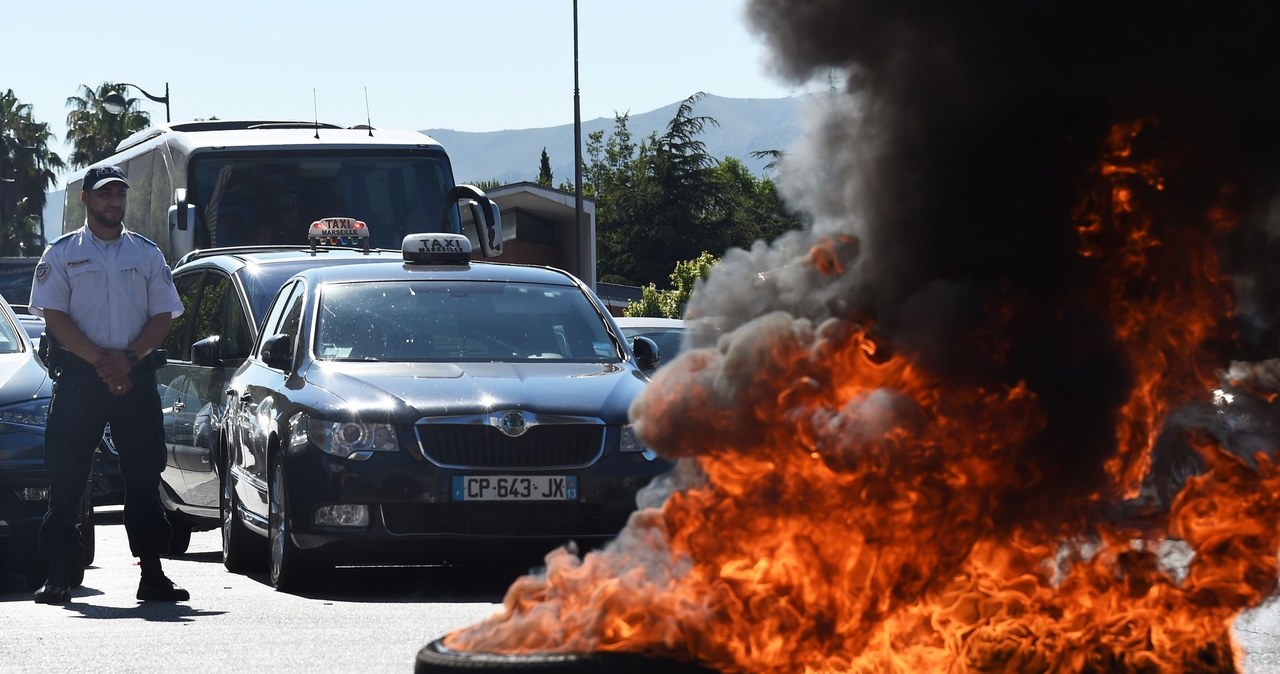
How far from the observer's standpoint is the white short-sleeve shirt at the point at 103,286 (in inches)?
376

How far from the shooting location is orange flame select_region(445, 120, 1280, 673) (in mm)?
5602

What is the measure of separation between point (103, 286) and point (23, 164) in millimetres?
85710

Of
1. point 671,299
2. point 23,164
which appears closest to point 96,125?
point 23,164

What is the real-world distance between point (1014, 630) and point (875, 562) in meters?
0.45

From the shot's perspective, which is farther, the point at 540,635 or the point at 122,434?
the point at 122,434

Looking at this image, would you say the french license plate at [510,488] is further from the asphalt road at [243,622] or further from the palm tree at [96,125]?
the palm tree at [96,125]

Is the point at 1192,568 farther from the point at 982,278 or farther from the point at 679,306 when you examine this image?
the point at 679,306

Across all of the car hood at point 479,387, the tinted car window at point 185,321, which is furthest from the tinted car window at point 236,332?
the car hood at point 479,387

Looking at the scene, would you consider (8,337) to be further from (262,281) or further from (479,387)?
(479,387)

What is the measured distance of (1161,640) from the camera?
19.6 feet

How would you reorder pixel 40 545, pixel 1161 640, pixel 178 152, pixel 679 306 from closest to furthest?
pixel 1161 640
pixel 40 545
pixel 178 152
pixel 679 306

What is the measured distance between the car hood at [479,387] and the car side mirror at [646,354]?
37 centimetres

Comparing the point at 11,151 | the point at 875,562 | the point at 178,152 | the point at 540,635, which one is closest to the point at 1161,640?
the point at 875,562

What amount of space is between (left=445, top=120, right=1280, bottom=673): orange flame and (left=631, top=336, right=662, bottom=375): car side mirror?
15.7 ft
